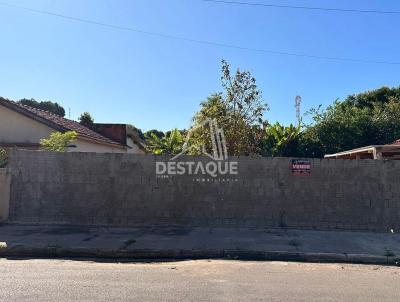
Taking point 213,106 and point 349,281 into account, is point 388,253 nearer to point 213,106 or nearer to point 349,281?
point 349,281

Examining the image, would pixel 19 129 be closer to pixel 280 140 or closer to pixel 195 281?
pixel 280 140

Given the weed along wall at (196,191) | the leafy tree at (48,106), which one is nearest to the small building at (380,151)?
the weed along wall at (196,191)

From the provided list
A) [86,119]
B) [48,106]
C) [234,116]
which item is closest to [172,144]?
[234,116]

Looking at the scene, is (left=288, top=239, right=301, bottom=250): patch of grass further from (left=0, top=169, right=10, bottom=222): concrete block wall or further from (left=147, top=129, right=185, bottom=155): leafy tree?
(left=147, top=129, right=185, bottom=155): leafy tree

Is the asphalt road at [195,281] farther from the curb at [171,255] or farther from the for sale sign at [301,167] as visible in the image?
the for sale sign at [301,167]

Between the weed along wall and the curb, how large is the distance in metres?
3.13

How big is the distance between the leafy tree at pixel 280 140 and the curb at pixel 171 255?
12709 mm

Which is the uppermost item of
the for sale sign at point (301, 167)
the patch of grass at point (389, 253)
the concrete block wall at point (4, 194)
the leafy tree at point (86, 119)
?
the leafy tree at point (86, 119)

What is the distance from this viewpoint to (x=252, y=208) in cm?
1248

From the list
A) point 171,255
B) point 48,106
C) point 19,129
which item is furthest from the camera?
point 48,106

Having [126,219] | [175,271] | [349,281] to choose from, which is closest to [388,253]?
[349,281]

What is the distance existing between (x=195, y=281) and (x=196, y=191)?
19.2 ft

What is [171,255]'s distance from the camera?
9.30 m

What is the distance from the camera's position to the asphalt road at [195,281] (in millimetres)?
5793
